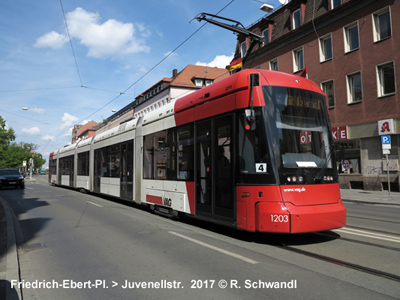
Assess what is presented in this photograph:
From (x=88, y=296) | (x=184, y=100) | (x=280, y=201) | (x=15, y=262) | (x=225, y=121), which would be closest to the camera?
(x=88, y=296)

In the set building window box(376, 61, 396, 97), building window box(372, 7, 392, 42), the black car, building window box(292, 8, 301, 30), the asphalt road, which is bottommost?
the asphalt road

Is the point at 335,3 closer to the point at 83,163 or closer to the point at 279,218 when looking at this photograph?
the point at 83,163

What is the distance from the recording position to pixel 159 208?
968 centimetres

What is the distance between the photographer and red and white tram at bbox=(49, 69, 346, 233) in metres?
5.80

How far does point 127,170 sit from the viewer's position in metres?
12.2

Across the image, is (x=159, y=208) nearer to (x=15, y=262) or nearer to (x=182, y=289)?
(x=15, y=262)

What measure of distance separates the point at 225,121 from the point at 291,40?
22323mm

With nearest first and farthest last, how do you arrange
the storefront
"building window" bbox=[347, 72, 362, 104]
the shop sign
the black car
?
the storefront < "building window" bbox=[347, 72, 362, 104] < the shop sign < the black car

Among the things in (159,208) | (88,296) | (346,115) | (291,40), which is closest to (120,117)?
(291,40)

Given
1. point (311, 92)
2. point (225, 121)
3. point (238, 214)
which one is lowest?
point (238, 214)

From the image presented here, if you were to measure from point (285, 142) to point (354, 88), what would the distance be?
59.9 ft

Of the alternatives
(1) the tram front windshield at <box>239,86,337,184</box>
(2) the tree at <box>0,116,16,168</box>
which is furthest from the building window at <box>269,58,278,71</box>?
(2) the tree at <box>0,116,16,168</box>

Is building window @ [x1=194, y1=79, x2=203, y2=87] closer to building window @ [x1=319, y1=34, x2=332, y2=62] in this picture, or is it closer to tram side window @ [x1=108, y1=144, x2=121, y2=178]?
building window @ [x1=319, y1=34, x2=332, y2=62]

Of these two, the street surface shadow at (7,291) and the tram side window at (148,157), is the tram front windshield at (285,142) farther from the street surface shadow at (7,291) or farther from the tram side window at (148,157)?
the tram side window at (148,157)
